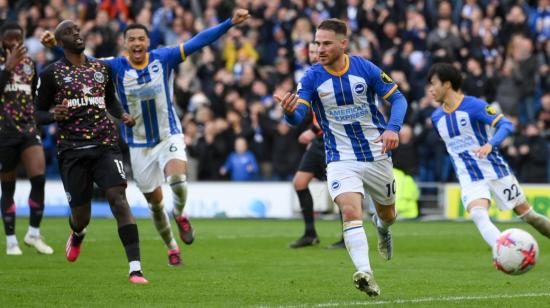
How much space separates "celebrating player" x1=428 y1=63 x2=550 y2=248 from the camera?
39.8 ft

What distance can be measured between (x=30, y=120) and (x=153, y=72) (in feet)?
8.26

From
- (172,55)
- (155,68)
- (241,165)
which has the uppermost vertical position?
(172,55)

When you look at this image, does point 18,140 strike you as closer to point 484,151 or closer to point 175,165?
point 175,165

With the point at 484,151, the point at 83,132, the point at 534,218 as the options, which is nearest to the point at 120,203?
the point at 83,132

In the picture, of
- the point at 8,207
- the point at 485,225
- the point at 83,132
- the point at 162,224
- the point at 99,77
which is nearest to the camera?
the point at 83,132

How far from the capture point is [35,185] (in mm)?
13883

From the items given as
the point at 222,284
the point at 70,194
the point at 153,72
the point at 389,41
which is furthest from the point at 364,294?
the point at 389,41

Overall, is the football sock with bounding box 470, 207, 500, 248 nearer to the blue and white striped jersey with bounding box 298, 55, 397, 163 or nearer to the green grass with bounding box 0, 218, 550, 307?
the green grass with bounding box 0, 218, 550, 307

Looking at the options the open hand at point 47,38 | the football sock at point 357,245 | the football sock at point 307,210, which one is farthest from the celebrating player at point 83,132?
the football sock at point 307,210

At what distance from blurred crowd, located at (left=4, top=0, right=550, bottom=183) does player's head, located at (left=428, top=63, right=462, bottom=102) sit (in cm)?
876

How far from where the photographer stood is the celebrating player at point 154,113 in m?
11.9

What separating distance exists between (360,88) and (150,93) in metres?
3.23

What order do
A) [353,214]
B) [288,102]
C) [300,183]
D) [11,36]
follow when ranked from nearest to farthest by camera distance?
[288,102], [353,214], [11,36], [300,183]

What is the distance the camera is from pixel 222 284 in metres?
10.4
